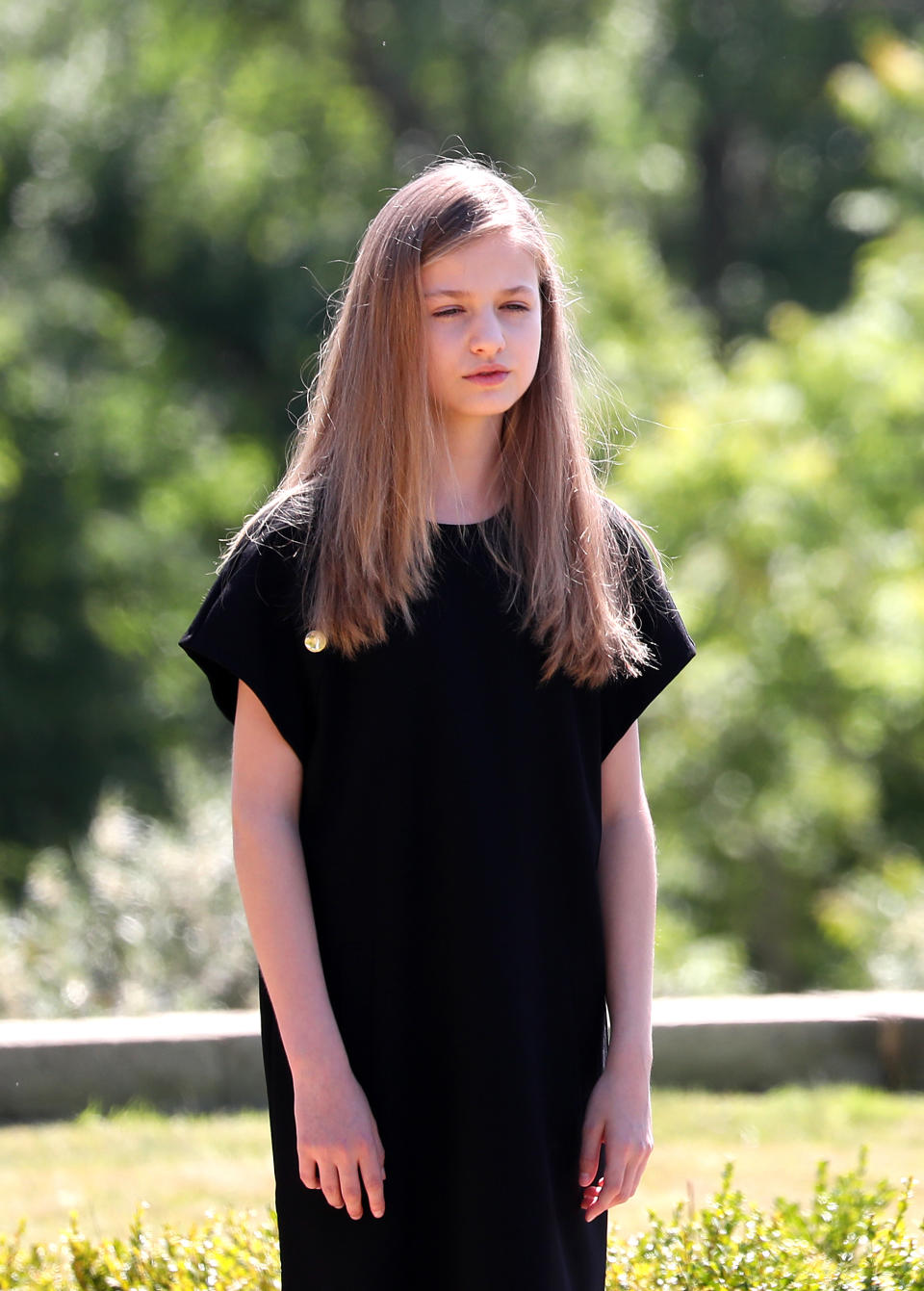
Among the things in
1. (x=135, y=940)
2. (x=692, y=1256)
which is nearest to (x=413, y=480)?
(x=692, y=1256)

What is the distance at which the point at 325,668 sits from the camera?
1.87 meters

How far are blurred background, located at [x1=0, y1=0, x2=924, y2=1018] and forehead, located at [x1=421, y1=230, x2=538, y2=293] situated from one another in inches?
23.3

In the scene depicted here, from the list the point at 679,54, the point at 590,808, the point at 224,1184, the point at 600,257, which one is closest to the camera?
the point at 590,808

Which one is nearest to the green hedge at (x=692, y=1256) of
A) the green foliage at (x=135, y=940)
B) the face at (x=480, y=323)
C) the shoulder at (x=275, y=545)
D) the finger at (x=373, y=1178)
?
the finger at (x=373, y=1178)

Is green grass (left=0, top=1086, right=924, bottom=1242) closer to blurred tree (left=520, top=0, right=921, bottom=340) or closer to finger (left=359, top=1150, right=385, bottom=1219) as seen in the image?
finger (left=359, top=1150, right=385, bottom=1219)

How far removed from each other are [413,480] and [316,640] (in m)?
0.24

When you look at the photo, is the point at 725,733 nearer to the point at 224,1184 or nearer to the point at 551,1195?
the point at 224,1184

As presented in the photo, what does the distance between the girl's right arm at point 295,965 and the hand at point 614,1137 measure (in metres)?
0.25

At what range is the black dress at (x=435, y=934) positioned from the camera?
1.82 meters

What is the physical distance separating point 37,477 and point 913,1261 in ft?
26.2

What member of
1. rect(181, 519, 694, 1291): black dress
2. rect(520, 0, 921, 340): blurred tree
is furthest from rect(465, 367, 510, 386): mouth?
rect(520, 0, 921, 340): blurred tree

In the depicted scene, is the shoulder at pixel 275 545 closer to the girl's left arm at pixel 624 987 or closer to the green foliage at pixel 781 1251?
the girl's left arm at pixel 624 987

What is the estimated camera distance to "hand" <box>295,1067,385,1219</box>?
177 centimetres

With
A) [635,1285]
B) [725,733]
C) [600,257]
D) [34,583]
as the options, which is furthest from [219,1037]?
[600,257]
